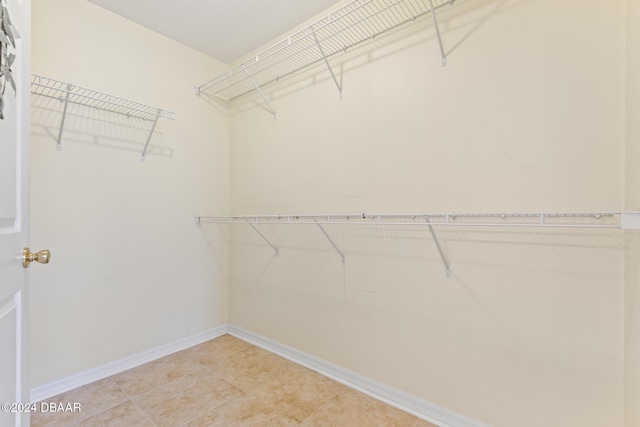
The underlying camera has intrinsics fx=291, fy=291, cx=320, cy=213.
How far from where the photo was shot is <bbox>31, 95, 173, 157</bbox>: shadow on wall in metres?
1.70

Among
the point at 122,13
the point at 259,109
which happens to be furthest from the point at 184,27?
the point at 259,109

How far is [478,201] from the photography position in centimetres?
138

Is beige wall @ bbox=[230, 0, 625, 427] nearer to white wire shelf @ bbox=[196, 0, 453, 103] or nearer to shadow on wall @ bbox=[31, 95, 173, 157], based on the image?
white wire shelf @ bbox=[196, 0, 453, 103]

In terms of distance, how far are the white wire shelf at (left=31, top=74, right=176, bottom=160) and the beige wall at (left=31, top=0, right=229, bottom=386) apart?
0.15 ft

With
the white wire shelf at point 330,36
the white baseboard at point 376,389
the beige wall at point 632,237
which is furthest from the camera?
the white wire shelf at point 330,36

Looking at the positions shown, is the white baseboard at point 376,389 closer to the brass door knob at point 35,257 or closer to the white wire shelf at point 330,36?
the brass door knob at point 35,257

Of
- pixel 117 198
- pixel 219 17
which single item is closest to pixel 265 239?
pixel 117 198

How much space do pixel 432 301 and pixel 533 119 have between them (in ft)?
3.16

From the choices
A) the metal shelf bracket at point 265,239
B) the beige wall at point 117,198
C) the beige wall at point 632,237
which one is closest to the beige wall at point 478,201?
the beige wall at point 632,237

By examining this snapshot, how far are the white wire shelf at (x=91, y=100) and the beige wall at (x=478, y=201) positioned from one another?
1.06 metres

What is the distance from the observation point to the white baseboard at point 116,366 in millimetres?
1681

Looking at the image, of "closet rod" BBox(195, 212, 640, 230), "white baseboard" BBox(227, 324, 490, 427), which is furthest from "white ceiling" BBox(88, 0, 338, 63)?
"white baseboard" BBox(227, 324, 490, 427)

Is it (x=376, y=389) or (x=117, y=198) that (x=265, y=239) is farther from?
(x=376, y=389)

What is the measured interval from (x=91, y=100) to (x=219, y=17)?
1.01 metres
